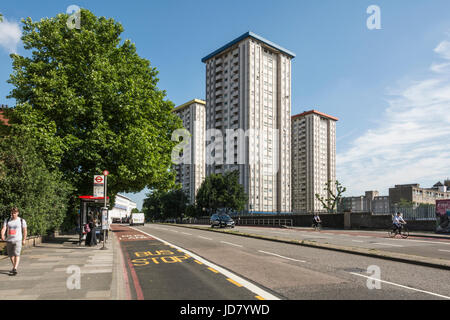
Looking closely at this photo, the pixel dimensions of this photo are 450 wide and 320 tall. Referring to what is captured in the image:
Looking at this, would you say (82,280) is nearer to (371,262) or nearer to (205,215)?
(371,262)

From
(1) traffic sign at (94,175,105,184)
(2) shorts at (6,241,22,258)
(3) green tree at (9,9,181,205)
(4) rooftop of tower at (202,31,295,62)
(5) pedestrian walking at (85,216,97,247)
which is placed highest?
(4) rooftop of tower at (202,31,295,62)

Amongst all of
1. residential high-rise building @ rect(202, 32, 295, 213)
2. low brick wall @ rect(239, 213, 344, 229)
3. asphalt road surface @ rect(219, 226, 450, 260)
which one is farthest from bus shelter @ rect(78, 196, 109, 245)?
residential high-rise building @ rect(202, 32, 295, 213)

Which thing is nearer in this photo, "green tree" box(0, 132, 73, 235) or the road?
the road

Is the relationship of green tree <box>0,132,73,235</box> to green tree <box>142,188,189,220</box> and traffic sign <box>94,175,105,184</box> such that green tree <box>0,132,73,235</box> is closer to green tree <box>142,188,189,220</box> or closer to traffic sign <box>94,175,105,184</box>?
traffic sign <box>94,175,105,184</box>

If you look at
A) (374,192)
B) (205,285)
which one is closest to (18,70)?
(205,285)

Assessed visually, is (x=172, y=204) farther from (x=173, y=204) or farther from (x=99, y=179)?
(x=99, y=179)

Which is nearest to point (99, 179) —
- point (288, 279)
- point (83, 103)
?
point (83, 103)

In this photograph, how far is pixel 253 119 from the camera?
94.0m

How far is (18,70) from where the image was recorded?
19.6 metres

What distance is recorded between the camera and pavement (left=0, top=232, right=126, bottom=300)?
21.8ft

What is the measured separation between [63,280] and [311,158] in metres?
137

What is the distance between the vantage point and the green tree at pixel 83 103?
18.1 m

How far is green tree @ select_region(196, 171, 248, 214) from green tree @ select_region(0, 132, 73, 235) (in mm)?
59023

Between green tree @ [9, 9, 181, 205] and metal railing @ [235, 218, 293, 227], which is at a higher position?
green tree @ [9, 9, 181, 205]
